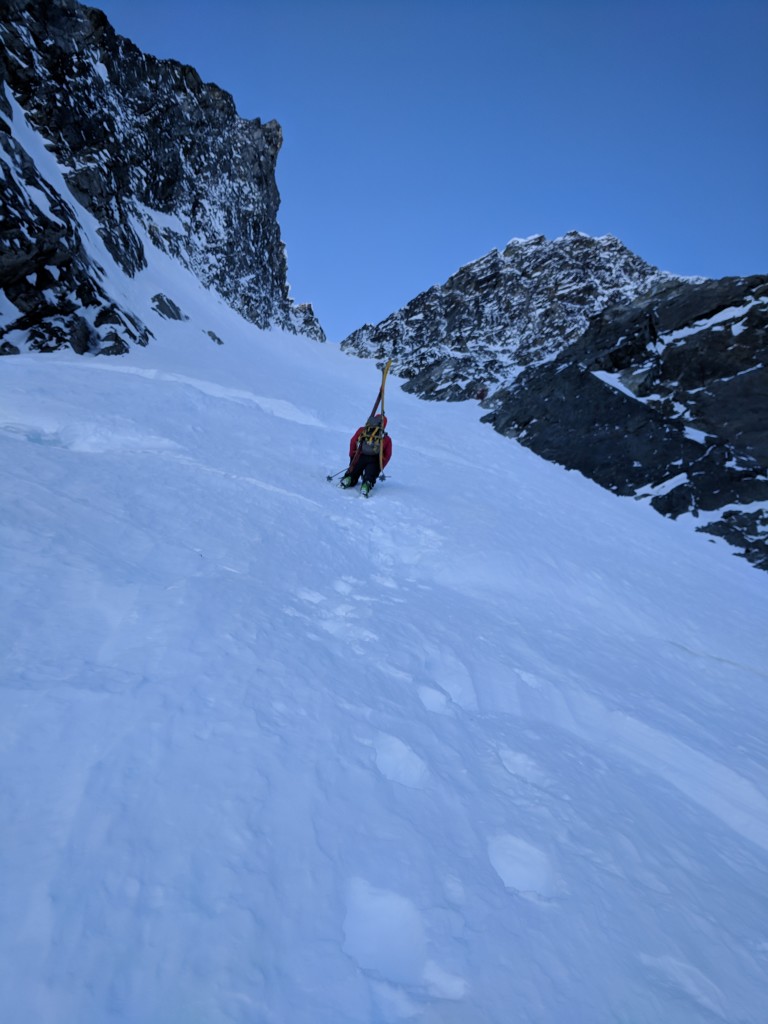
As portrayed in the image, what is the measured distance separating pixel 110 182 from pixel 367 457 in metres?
38.4

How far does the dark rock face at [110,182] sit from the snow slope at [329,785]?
13.1 m

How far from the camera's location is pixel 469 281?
195 ft

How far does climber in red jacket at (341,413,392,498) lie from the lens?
8242mm

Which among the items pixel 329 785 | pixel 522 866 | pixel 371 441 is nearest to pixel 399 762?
pixel 329 785

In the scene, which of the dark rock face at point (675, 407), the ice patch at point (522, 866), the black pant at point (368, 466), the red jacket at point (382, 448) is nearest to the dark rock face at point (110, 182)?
the red jacket at point (382, 448)

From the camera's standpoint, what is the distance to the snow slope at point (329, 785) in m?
1.45

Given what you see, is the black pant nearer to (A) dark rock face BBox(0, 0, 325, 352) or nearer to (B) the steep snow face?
(A) dark rock face BBox(0, 0, 325, 352)

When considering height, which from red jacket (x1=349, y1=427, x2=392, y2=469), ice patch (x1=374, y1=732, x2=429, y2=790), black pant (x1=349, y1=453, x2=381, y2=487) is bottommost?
ice patch (x1=374, y1=732, x2=429, y2=790)

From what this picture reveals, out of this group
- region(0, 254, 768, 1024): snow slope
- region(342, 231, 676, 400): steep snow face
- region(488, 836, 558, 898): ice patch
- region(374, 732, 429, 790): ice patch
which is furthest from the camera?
region(342, 231, 676, 400): steep snow face

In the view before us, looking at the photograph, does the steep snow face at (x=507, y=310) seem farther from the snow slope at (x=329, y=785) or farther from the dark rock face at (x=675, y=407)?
the snow slope at (x=329, y=785)

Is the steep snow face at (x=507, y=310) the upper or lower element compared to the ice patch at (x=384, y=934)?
upper

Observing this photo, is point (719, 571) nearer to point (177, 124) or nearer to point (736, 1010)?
point (736, 1010)

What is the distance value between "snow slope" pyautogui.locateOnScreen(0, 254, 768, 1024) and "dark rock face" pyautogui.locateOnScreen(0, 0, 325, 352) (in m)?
13.1

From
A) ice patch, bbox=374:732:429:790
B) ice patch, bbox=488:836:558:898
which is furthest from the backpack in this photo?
ice patch, bbox=488:836:558:898
